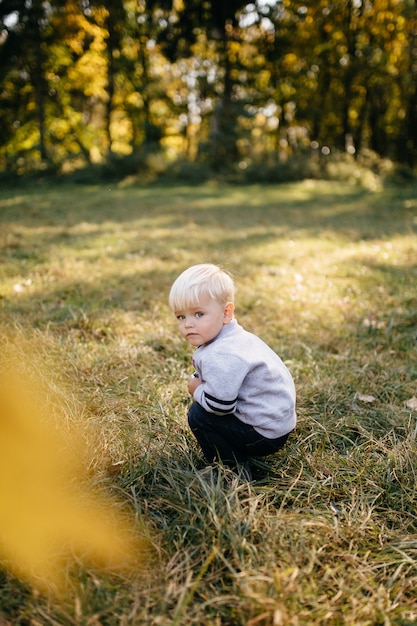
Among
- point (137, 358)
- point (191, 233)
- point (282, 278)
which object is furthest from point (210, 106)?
point (137, 358)

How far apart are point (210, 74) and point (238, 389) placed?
2352 centimetres

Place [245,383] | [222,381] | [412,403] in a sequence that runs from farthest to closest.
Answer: [412,403] < [245,383] < [222,381]

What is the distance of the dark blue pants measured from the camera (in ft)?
6.59

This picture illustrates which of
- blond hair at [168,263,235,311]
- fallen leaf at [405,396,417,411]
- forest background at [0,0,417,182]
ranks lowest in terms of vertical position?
fallen leaf at [405,396,417,411]

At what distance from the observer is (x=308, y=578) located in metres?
1.48

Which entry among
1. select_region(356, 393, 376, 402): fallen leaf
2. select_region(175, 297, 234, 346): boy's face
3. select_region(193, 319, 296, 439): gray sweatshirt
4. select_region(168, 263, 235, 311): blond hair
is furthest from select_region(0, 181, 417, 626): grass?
select_region(168, 263, 235, 311): blond hair

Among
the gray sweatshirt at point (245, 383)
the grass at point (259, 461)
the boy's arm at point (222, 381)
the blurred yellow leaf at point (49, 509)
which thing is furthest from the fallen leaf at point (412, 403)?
the blurred yellow leaf at point (49, 509)

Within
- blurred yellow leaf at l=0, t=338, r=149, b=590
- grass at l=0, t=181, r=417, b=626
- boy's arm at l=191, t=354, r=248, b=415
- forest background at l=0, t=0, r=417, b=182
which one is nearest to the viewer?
grass at l=0, t=181, r=417, b=626

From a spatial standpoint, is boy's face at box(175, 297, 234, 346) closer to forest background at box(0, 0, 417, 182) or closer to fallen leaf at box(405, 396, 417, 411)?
fallen leaf at box(405, 396, 417, 411)

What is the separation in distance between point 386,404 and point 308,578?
54.6 inches

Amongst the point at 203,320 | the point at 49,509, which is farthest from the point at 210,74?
the point at 49,509

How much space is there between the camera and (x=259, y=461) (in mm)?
2152

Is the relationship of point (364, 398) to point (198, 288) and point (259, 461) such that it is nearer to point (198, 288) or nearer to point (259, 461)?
point (259, 461)

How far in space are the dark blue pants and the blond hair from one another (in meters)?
0.46
